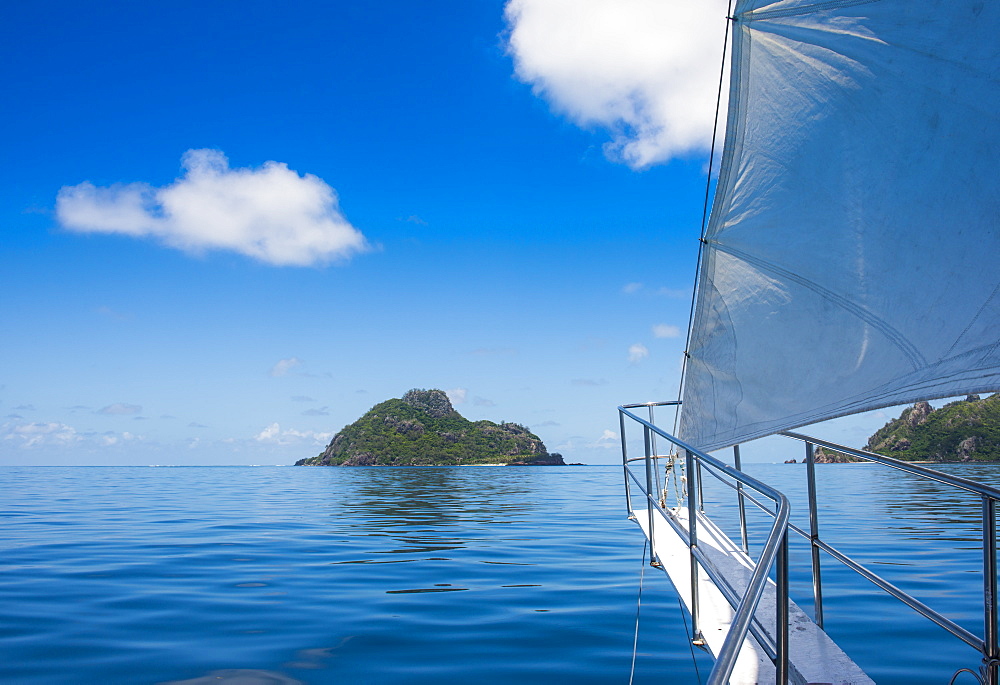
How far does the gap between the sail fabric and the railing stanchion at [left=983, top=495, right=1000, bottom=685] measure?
53 cm

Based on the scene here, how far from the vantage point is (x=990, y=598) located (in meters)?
2.57

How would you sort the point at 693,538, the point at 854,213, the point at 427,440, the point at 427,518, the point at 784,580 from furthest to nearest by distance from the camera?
the point at 427,440
the point at 427,518
the point at 693,538
the point at 854,213
the point at 784,580

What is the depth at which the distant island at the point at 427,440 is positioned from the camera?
449 feet

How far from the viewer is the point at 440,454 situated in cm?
13475

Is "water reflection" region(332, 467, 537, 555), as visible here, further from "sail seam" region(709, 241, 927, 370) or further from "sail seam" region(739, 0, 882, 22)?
"sail seam" region(739, 0, 882, 22)

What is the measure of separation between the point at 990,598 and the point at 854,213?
163 centimetres

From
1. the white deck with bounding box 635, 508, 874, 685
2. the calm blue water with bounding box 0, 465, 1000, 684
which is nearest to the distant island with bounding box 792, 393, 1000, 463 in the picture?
the calm blue water with bounding box 0, 465, 1000, 684

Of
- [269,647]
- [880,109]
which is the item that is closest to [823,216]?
[880,109]

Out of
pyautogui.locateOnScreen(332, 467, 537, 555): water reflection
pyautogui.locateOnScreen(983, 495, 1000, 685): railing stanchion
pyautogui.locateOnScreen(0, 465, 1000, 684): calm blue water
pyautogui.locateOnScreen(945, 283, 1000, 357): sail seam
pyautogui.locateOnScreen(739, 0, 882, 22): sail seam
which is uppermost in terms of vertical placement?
pyautogui.locateOnScreen(739, 0, 882, 22): sail seam

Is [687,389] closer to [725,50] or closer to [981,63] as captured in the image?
[725,50]

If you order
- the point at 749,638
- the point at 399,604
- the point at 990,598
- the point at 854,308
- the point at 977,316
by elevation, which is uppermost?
the point at 854,308

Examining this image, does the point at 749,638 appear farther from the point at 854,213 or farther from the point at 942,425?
the point at 942,425

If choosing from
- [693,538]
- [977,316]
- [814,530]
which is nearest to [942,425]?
[814,530]

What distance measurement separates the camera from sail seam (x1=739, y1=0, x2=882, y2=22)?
9.50ft
